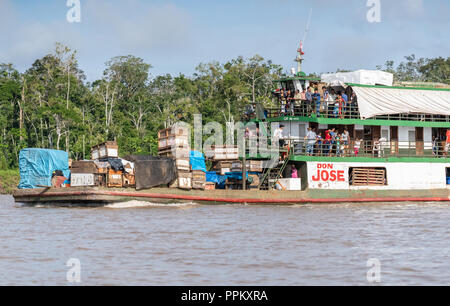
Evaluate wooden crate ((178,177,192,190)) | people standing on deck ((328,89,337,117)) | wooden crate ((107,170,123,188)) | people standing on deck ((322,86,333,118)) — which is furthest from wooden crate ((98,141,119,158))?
people standing on deck ((328,89,337,117))

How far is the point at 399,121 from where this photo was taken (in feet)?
93.5

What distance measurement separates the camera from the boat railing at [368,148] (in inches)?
1058

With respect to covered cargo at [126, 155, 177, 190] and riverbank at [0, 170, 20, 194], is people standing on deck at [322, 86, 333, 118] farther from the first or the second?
riverbank at [0, 170, 20, 194]

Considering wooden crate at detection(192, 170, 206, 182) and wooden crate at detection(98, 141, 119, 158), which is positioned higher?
wooden crate at detection(98, 141, 119, 158)

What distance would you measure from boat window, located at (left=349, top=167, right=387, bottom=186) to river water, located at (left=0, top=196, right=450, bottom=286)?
321cm

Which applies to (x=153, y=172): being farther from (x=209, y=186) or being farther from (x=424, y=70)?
(x=424, y=70)

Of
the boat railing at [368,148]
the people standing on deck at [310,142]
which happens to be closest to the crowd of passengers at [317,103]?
the people standing on deck at [310,142]

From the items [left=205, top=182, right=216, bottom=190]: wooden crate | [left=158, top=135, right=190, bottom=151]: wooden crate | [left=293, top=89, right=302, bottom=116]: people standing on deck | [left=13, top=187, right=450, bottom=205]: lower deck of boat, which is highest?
[left=293, top=89, right=302, bottom=116]: people standing on deck

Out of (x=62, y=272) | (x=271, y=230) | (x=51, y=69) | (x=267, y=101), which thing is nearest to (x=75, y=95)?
(x=51, y=69)

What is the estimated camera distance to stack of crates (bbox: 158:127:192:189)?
1001 inches

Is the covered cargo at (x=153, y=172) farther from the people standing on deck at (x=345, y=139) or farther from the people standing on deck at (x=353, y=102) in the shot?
the people standing on deck at (x=353, y=102)

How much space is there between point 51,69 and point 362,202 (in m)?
40.3

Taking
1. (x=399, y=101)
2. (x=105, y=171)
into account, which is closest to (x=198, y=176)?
Answer: (x=105, y=171)

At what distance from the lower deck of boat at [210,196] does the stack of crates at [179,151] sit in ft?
1.21
